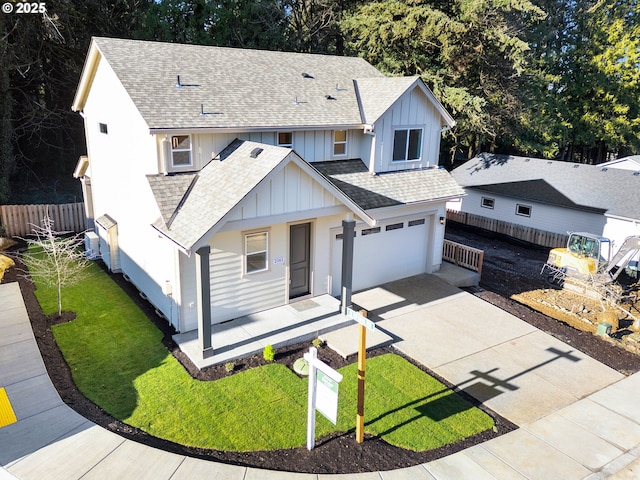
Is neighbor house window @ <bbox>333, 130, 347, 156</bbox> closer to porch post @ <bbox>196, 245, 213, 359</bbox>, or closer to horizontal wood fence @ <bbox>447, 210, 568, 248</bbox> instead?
porch post @ <bbox>196, 245, 213, 359</bbox>

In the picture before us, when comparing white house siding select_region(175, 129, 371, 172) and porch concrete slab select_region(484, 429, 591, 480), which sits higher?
Result: white house siding select_region(175, 129, 371, 172)

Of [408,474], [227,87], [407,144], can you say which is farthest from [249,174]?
[407,144]

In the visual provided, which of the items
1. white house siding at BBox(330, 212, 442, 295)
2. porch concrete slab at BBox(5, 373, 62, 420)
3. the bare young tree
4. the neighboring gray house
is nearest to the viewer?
porch concrete slab at BBox(5, 373, 62, 420)

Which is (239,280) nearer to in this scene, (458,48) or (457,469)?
(457,469)

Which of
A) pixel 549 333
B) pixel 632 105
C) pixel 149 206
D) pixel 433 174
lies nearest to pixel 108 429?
pixel 149 206

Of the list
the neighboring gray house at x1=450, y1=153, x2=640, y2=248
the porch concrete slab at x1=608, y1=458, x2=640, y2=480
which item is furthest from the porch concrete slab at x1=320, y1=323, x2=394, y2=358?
the neighboring gray house at x1=450, y1=153, x2=640, y2=248
